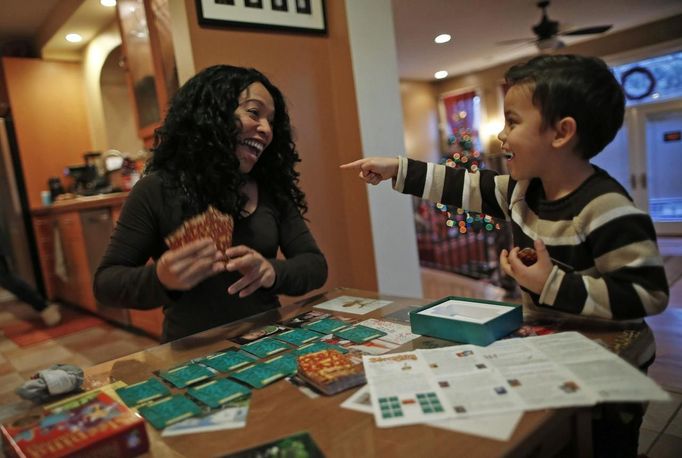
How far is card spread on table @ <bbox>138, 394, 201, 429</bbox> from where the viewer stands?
67 cm

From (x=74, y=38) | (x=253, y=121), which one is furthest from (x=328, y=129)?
(x=74, y=38)

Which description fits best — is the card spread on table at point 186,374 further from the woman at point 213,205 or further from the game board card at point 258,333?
the woman at point 213,205

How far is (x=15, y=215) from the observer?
4738 mm

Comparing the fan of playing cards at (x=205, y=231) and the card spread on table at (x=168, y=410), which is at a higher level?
the fan of playing cards at (x=205, y=231)

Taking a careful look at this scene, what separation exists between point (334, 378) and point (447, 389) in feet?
0.54

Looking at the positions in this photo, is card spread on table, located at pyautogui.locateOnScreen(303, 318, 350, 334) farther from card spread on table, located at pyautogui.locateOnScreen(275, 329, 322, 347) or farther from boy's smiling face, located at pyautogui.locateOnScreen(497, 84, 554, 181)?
boy's smiling face, located at pyautogui.locateOnScreen(497, 84, 554, 181)

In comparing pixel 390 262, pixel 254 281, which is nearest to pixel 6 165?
pixel 390 262

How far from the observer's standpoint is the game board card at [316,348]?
0.88 m

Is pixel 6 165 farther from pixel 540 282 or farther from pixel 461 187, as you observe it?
pixel 540 282

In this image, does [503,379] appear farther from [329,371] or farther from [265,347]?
[265,347]

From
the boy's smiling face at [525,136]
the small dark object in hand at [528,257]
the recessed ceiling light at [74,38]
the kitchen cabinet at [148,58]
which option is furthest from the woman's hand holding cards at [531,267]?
the recessed ceiling light at [74,38]

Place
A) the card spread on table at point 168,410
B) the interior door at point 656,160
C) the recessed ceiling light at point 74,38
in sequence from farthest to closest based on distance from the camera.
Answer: the interior door at point 656,160
the recessed ceiling light at point 74,38
the card spread on table at point 168,410

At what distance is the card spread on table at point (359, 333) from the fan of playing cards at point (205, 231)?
312mm

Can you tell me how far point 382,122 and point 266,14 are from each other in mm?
753
